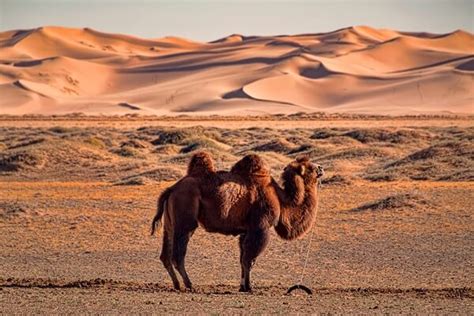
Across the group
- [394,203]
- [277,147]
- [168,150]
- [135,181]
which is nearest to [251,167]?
[394,203]

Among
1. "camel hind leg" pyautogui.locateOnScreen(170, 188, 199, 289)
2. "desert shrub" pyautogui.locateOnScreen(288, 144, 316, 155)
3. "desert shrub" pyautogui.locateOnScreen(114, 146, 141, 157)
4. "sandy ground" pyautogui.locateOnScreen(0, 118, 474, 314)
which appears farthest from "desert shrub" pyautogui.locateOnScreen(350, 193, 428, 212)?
"desert shrub" pyautogui.locateOnScreen(114, 146, 141, 157)

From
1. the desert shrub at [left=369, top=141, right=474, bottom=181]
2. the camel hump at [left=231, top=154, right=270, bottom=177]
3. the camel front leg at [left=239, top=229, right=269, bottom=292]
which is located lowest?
the desert shrub at [left=369, top=141, right=474, bottom=181]

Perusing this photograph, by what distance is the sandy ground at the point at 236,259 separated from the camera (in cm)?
1126

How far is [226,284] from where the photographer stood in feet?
43.5

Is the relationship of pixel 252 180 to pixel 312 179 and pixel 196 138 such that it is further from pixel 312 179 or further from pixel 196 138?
pixel 196 138

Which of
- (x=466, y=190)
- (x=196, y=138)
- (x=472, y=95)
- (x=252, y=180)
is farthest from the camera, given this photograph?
(x=472, y=95)

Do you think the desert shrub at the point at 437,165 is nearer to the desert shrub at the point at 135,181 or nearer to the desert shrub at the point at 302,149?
the desert shrub at the point at 302,149

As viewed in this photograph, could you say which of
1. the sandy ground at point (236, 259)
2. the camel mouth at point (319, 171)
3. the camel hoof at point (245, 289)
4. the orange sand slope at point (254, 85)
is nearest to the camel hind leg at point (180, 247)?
the sandy ground at point (236, 259)

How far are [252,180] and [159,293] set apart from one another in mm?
1873

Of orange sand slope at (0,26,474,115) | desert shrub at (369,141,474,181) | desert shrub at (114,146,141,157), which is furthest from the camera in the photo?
orange sand slope at (0,26,474,115)

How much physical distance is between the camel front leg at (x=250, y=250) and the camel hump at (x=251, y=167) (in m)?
0.80

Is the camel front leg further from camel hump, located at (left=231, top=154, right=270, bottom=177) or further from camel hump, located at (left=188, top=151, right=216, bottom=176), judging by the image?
camel hump, located at (left=188, top=151, right=216, bottom=176)

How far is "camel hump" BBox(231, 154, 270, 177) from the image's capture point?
1266 centimetres

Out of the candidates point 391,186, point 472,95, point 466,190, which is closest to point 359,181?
point 391,186
